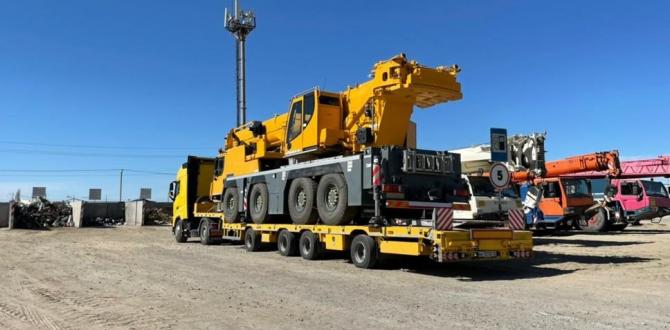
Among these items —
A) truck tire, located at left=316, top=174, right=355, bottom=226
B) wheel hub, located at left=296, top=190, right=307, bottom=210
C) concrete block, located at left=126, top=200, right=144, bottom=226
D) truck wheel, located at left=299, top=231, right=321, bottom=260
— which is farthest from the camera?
concrete block, located at left=126, top=200, right=144, bottom=226

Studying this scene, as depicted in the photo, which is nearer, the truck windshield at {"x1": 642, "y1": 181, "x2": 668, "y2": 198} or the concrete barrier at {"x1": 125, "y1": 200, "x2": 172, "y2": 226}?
the truck windshield at {"x1": 642, "y1": 181, "x2": 668, "y2": 198}

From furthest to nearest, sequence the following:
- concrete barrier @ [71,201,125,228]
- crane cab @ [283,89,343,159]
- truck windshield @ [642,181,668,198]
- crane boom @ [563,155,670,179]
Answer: concrete barrier @ [71,201,125,228], crane boom @ [563,155,670,179], truck windshield @ [642,181,668,198], crane cab @ [283,89,343,159]

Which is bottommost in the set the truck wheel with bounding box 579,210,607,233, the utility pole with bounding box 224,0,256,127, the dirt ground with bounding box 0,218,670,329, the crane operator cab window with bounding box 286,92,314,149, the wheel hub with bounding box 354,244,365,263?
the dirt ground with bounding box 0,218,670,329

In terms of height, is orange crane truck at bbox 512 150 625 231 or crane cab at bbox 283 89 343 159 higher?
crane cab at bbox 283 89 343 159

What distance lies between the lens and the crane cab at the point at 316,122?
14.5m

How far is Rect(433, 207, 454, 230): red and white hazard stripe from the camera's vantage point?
35.2ft

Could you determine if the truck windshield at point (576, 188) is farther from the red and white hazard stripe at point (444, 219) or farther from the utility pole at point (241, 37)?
the utility pole at point (241, 37)

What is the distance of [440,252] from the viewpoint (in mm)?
10547

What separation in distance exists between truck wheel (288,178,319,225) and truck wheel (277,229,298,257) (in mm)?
531

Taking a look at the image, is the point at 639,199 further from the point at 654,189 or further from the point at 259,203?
the point at 259,203

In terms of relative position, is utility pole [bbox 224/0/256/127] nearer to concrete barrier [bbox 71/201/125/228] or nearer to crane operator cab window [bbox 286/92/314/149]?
concrete barrier [bbox 71/201/125/228]

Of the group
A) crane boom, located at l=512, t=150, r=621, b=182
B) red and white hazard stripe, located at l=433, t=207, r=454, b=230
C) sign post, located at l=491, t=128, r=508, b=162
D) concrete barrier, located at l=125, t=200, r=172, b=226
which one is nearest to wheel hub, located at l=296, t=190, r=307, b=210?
red and white hazard stripe, located at l=433, t=207, r=454, b=230

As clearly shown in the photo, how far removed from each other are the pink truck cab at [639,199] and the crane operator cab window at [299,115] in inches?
694

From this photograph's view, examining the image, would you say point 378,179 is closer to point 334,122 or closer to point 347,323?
point 334,122
